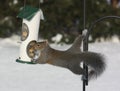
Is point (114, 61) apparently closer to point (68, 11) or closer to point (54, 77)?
point (54, 77)

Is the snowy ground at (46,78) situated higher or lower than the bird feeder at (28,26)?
lower

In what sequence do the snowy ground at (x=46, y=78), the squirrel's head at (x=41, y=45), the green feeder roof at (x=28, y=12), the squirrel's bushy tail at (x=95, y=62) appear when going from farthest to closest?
1. the snowy ground at (x=46, y=78)
2. the green feeder roof at (x=28, y=12)
3. the squirrel's head at (x=41, y=45)
4. the squirrel's bushy tail at (x=95, y=62)

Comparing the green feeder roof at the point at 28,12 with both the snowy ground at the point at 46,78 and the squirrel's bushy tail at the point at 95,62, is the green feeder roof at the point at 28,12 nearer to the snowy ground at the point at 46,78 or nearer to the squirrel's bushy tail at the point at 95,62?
the squirrel's bushy tail at the point at 95,62

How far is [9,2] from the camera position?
325 inches

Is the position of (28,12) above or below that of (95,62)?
above

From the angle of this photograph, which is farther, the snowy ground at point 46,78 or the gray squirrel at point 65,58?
the snowy ground at point 46,78

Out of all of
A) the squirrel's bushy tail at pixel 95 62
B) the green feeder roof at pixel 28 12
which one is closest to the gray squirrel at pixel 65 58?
the squirrel's bushy tail at pixel 95 62

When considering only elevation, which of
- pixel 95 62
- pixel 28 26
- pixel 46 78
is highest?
pixel 28 26

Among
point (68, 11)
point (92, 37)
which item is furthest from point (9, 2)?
point (92, 37)

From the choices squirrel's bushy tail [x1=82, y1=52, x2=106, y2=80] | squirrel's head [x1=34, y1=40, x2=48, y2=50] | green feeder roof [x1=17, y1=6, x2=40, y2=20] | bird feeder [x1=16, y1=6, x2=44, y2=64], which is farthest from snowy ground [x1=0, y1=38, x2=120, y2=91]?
squirrel's bushy tail [x1=82, y1=52, x2=106, y2=80]

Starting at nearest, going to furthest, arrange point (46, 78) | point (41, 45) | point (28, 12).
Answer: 1. point (41, 45)
2. point (28, 12)
3. point (46, 78)

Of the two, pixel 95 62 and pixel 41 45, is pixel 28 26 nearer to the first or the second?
pixel 41 45

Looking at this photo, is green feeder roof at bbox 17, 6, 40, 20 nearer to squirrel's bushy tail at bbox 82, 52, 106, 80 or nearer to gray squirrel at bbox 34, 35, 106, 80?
gray squirrel at bbox 34, 35, 106, 80

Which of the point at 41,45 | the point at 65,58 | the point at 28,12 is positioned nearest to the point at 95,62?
the point at 65,58
